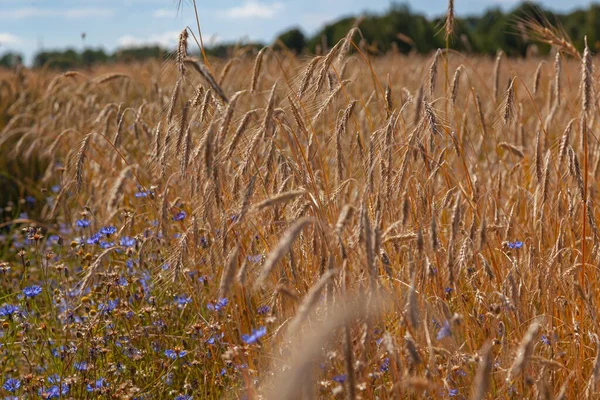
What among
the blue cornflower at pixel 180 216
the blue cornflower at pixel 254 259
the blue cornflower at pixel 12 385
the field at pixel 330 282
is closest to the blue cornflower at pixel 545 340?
the field at pixel 330 282

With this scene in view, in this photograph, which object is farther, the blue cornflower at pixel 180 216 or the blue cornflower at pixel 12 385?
the blue cornflower at pixel 180 216

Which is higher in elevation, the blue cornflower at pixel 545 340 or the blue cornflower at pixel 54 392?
the blue cornflower at pixel 545 340

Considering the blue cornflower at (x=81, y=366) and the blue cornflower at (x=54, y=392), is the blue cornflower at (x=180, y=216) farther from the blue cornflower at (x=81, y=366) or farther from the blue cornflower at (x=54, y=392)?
the blue cornflower at (x=54, y=392)

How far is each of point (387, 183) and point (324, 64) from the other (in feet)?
1.72

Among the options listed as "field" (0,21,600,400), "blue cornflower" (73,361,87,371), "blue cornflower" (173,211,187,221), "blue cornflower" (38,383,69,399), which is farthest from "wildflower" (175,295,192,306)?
"blue cornflower" (38,383,69,399)

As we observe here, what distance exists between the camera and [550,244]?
3.12m

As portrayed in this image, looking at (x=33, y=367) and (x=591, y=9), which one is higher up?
(x=591, y=9)

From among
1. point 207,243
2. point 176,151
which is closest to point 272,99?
point 176,151

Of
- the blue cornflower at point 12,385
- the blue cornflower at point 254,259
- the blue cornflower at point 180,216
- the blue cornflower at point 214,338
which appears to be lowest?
the blue cornflower at point 12,385

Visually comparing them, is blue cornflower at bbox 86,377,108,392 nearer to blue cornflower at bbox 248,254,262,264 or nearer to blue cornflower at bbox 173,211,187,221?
blue cornflower at bbox 248,254,262,264

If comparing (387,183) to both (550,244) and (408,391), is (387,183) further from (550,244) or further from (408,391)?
(550,244)

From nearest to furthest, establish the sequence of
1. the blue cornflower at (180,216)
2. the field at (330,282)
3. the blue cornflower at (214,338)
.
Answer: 1. the field at (330,282)
2. the blue cornflower at (214,338)
3. the blue cornflower at (180,216)

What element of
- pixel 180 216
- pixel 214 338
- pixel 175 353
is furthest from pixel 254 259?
pixel 180 216

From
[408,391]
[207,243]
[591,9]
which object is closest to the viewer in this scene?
[408,391]
